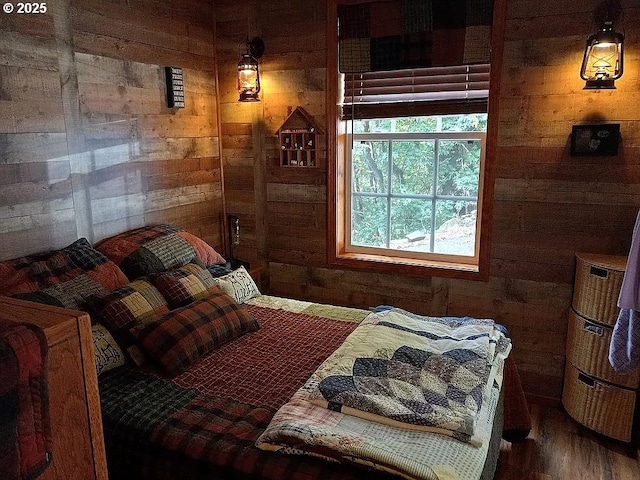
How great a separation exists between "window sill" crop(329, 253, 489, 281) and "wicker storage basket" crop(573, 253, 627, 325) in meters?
0.53

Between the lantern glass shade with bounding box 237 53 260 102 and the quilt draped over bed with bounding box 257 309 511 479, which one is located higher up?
the lantern glass shade with bounding box 237 53 260 102

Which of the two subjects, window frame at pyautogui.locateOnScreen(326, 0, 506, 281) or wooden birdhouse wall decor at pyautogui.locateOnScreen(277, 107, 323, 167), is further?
wooden birdhouse wall decor at pyautogui.locateOnScreen(277, 107, 323, 167)

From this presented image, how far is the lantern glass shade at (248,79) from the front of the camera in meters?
3.27

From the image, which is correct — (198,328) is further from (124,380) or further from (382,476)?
(382,476)

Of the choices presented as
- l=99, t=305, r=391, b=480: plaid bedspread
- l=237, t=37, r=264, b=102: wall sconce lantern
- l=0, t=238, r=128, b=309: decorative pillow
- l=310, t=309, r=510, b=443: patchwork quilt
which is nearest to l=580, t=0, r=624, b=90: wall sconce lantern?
l=310, t=309, r=510, b=443: patchwork quilt

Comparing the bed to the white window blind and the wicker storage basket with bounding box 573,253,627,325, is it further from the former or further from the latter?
the white window blind

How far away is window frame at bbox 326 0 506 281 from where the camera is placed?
2816mm

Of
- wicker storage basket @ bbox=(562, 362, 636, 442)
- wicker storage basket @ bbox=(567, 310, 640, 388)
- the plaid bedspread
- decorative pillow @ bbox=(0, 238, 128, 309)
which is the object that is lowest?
wicker storage basket @ bbox=(562, 362, 636, 442)

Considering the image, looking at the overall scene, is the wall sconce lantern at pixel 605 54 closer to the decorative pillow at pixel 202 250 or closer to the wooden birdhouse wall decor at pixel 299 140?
the wooden birdhouse wall decor at pixel 299 140

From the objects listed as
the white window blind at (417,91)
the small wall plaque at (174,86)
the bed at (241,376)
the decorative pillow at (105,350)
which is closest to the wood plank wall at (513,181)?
the white window blind at (417,91)

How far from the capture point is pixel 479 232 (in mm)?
3094

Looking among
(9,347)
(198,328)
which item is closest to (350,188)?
(198,328)

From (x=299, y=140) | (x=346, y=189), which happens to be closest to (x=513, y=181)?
(x=346, y=189)

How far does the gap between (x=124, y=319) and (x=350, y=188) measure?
5.95 ft
